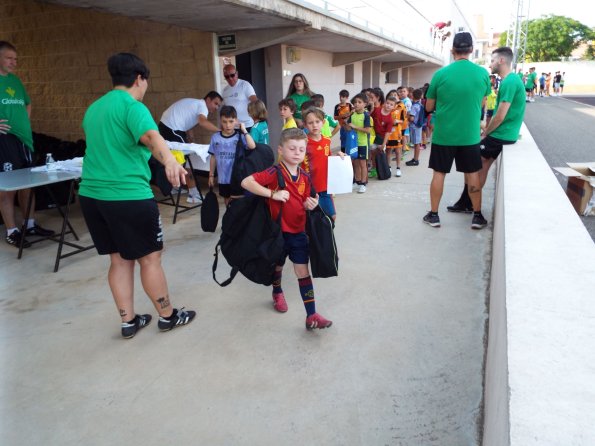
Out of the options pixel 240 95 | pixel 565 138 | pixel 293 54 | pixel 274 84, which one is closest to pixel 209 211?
pixel 240 95

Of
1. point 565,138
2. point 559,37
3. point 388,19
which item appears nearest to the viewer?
point 565,138

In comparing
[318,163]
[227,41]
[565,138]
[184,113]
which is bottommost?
[565,138]

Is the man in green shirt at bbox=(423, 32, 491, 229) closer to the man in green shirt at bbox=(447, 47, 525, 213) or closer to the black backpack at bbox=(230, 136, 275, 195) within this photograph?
the man in green shirt at bbox=(447, 47, 525, 213)

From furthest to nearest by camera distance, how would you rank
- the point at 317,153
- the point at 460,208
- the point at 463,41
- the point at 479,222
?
the point at 460,208 → the point at 479,222 → the point at 463,41 → the point at 317,153

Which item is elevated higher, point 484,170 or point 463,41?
point 463,41

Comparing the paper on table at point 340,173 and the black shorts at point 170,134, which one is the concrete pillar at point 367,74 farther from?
the paper on table at point 340,173

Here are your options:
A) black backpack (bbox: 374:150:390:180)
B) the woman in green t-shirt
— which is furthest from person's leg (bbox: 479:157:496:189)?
the woman in green t-shirt

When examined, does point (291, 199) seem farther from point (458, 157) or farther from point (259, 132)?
point (458, 157)

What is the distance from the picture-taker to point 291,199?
2770mm

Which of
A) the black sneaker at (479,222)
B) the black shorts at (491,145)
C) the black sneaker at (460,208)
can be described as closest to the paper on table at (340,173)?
the black sneaker at (479,222)

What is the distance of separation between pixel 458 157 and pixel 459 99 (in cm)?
59

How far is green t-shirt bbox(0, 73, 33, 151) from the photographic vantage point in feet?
14.9

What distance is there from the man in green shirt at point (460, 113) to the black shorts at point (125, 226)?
3.14 m

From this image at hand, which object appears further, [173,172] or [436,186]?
[436,186]
